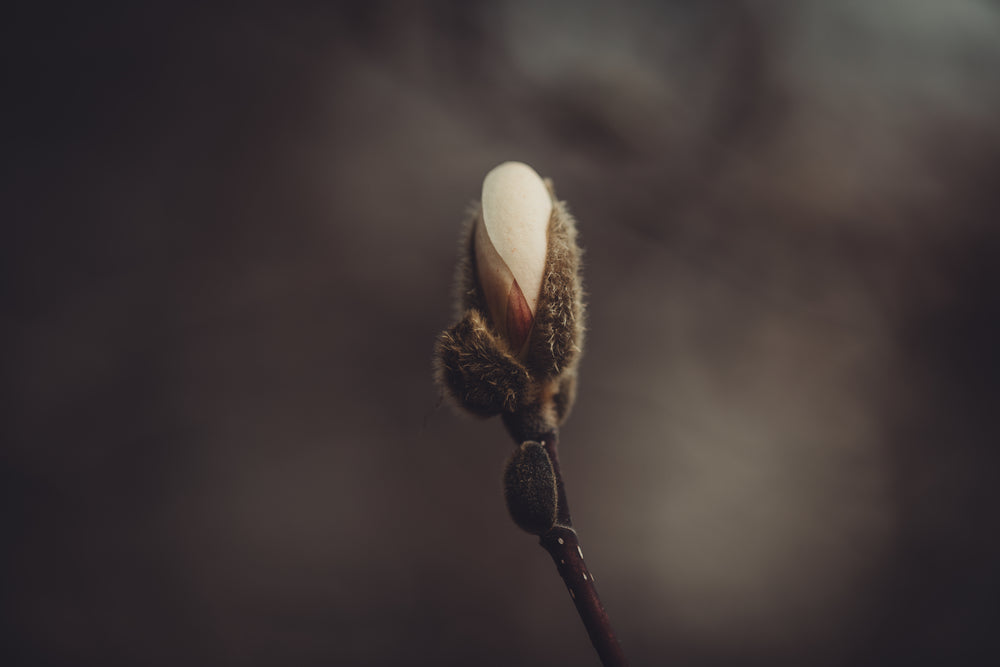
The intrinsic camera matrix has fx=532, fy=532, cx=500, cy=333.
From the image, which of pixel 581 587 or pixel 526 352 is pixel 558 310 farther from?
pixel 581 587

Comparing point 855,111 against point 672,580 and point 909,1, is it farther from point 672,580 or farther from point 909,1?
point 672,580

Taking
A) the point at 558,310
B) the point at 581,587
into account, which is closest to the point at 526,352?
the point at 558,310

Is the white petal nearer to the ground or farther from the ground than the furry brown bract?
farther from the ground

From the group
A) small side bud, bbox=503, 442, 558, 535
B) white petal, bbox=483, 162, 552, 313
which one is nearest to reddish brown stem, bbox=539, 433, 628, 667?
small side bud, bbox=503, 442, 558, 535

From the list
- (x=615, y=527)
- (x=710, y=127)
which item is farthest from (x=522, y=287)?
(x=710, y=127)

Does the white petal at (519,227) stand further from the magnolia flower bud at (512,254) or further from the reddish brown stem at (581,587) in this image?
the reddish brown stem at (581,587)

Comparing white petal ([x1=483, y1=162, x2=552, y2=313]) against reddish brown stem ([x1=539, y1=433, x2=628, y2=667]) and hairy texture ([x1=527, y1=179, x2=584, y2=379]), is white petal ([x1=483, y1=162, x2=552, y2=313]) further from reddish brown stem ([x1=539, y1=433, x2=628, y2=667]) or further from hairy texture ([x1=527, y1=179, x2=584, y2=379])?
reddish brown stem ([x1=539, y1=433, x2=628, y2=667])
